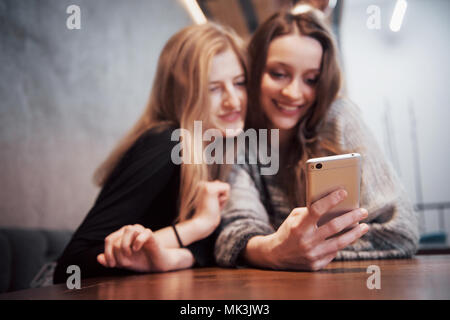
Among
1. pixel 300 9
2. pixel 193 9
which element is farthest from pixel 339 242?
pixel 193 9

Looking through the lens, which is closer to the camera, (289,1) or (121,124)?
(289,1)

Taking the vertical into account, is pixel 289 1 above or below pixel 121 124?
above

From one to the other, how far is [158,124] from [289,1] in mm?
443

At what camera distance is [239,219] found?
71 centimetres

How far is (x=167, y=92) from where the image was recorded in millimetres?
895

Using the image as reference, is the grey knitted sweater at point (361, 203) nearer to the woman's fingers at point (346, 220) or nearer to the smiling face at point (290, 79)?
the smiling face at point (290, 79)

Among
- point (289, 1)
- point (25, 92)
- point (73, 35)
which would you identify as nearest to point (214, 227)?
point (289, 1)

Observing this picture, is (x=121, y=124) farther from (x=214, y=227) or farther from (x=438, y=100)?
(x=438, y=100)

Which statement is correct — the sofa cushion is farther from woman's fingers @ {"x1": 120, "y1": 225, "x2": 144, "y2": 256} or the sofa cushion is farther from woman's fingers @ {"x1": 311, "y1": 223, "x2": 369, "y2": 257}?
woman's fingers @ {"x1": 311, "y1": 223, "x2": 369, "y2": 257}

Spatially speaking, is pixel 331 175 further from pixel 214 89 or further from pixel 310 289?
pixel 214 89

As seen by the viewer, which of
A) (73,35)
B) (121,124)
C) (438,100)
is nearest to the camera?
(73,35)

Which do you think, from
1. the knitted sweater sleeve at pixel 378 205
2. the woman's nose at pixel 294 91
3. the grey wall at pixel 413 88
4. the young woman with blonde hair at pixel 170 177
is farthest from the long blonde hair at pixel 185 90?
the grey wall at pixel 413 88

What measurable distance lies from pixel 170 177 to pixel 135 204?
9 cm

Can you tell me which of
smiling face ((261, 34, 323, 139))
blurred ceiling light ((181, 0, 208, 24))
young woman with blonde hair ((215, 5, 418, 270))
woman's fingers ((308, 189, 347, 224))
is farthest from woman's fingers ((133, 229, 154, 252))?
blurred ceiling light ((181, 0, 208, 24))
